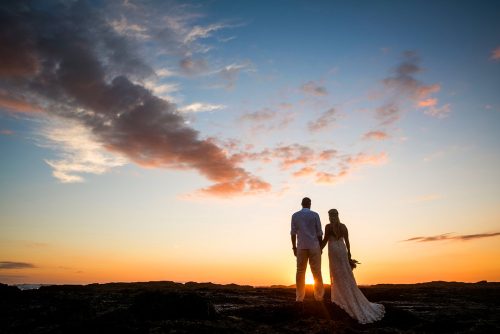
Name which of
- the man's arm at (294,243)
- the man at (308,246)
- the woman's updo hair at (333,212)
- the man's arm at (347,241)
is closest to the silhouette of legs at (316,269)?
the man at (308,246)

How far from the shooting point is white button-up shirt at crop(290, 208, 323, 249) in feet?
37.6

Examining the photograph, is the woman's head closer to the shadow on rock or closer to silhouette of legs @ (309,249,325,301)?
silhouette of legs @ (309,249,325,301)

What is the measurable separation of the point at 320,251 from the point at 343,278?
1081 millimetres

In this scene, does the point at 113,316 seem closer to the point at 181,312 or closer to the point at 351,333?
the point at 181,312

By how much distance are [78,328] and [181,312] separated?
2368 mm

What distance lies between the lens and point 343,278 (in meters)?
10.9

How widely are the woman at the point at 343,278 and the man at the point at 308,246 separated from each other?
314 mm

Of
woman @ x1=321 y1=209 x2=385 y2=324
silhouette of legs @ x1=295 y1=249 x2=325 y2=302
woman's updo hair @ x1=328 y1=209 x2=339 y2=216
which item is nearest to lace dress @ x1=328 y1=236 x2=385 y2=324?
woman @ x1=321 y1=209 x2=385 y2=324

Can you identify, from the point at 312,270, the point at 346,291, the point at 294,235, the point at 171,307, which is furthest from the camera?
the point at 294,235

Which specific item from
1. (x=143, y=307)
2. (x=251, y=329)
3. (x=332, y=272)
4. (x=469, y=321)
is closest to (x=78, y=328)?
(x=143, y=307)

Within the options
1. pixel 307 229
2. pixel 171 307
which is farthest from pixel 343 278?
pixel 171 307

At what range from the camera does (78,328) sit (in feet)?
22.8

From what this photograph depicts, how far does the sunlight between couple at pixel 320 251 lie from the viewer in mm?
10898

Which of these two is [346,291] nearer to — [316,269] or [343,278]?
[343,278]
